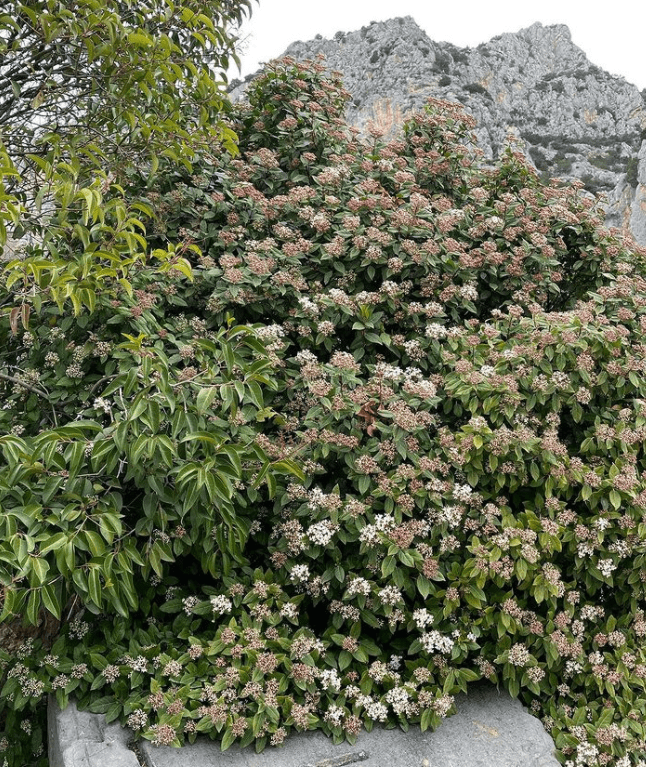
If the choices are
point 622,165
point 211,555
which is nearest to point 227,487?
point 211,555

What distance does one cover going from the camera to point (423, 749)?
2848mm

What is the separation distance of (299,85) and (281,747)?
4.71m

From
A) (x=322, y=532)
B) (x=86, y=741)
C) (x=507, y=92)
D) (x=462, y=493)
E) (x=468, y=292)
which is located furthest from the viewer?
(x=507, y=92)

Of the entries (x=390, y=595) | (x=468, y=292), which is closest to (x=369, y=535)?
(x=390, y=595)

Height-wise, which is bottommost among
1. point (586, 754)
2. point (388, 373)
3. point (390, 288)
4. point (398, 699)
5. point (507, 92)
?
point (586, 754)

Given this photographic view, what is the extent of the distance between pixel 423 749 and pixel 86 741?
1554 millimetres

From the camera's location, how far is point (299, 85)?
4.98m

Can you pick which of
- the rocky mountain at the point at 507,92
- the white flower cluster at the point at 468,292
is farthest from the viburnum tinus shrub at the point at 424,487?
the rocky mountain at the point at 507,92

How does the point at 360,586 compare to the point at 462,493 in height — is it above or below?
below

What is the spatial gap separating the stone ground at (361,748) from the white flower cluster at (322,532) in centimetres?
90

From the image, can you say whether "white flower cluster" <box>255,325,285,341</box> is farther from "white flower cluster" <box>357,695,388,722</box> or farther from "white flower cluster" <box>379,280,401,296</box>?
"white flower cluster" <box>357,695,388,722</box>

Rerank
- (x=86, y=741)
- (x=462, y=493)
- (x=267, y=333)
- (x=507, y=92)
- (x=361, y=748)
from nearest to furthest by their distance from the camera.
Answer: (x=86, y=741), (x=361, y=748), (x=462, y=493), (x=267, y=333), (x=507, y=92)

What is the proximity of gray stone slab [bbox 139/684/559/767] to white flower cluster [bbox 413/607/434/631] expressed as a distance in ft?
1.72

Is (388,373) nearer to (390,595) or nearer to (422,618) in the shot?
(390,595)
